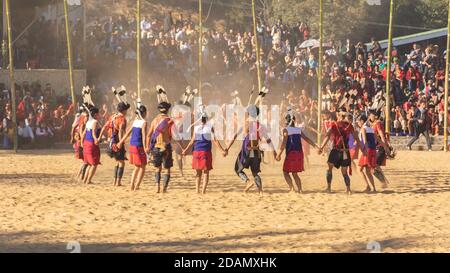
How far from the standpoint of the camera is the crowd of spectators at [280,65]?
39.3 metres

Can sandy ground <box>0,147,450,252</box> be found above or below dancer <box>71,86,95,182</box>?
below

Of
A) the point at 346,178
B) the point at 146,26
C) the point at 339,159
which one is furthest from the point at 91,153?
the point at 146,26

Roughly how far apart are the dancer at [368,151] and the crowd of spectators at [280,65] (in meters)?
15.6

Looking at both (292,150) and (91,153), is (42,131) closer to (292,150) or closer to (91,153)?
(91,153)

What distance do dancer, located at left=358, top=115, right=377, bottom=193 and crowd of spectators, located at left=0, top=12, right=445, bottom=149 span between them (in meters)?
15.6

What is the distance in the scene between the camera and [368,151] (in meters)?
22.6

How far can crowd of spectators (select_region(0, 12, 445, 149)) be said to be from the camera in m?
39.3

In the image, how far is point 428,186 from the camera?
77.9 feet

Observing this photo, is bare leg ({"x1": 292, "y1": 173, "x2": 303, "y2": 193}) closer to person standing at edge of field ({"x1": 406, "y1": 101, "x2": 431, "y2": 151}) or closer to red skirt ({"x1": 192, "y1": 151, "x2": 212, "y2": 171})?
red skirt ({"x1": 192, "y1": 151, "x2": 212, "y2": 171})

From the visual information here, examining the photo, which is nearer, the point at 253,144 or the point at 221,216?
the point at 221,216

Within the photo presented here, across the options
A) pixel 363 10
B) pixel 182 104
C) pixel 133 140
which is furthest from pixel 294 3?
pixel 133 140

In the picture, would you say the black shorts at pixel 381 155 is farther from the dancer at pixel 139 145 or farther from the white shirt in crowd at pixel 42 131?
the white shirt in crowd at pixel 42 131

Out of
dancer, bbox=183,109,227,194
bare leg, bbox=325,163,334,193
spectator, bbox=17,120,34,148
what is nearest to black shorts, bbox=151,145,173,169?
dancer, bbox=183,109,227,194

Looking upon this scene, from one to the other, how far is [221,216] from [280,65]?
25.5m
